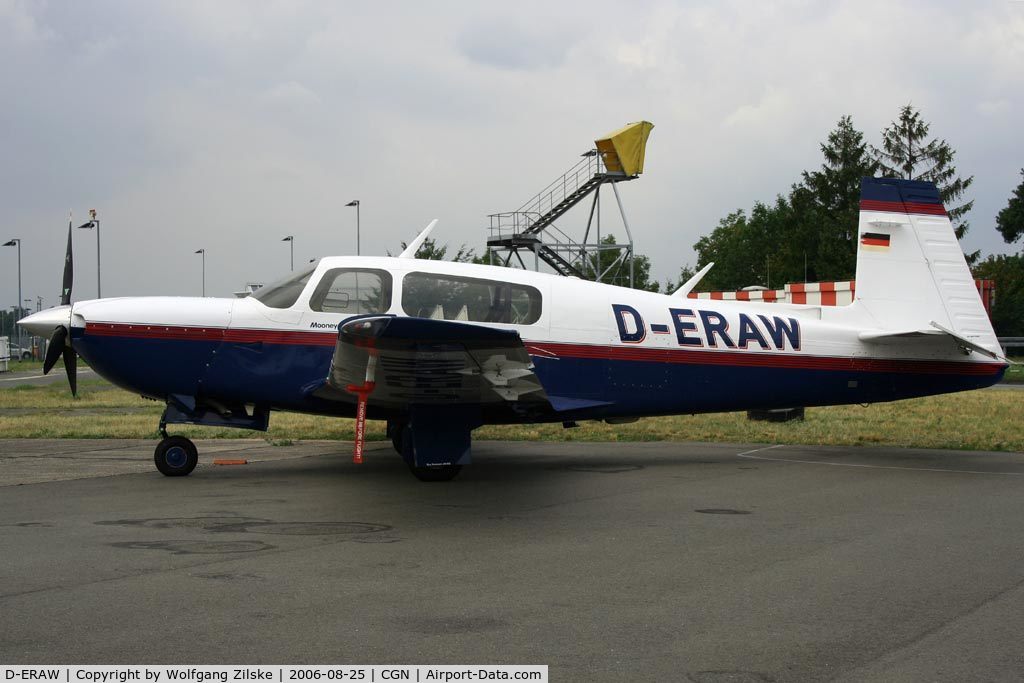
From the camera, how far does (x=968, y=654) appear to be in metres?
4.07

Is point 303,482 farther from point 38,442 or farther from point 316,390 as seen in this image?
point 38,442

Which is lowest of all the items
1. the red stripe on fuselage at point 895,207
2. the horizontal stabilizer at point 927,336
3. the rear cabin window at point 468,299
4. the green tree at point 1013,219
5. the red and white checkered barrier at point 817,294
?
the horizontal stabilizer at point 927,336

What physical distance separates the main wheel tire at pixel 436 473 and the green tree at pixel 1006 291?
4179 centimetres

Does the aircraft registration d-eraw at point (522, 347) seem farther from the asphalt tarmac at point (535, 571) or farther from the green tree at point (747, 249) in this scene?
the green tree at point (747, 249)

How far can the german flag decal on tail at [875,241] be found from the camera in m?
11.6

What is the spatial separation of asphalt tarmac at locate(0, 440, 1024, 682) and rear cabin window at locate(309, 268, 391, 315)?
1.86 meters

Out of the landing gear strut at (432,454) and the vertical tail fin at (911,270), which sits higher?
the vertical tail fin at (911,270)

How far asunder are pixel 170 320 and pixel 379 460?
319cm

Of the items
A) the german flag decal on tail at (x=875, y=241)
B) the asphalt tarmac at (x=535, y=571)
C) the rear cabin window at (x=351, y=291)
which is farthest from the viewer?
the german flag decal on tail at (x=875, y=241)

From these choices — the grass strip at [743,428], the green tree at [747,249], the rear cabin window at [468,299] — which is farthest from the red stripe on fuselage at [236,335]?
the green tree at [747,249]

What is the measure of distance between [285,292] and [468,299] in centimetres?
198

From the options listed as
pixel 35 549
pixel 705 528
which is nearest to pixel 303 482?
pixel 35 549

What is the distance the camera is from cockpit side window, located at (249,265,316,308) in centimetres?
1000

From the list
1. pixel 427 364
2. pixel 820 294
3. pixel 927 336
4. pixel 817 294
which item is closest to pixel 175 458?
pixel 427 364
